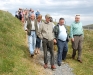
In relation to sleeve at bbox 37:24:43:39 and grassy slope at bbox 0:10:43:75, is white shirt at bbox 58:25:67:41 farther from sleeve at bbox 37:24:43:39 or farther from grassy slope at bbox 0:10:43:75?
grassy slope at bbox 0:10:43:75

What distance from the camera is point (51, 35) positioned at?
1204cm

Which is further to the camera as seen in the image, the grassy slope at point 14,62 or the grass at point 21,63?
the grass at point 21,63

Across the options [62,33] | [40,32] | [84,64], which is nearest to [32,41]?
[40,32]

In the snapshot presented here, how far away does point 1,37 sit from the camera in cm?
1524

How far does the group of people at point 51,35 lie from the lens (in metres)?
12.0

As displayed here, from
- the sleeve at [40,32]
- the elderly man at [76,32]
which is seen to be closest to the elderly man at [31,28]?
the sleeve at [40,32]

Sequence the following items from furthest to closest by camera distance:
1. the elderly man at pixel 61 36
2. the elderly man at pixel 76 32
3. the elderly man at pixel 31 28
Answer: the elderly man at pixel 76 32 → the elderly man at pixel 31 28 → the elderly man at pixel 61 36

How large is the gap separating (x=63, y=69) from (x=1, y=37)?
463 cm

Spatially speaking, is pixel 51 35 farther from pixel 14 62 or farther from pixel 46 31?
pixel 14 62

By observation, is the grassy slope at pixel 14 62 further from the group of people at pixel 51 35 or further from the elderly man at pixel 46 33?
the elderly man at pixel 46 33

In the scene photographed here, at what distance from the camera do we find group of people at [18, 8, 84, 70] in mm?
12023

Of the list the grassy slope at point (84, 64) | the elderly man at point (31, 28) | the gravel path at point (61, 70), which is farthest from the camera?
the grassy slope at point (84, 64)

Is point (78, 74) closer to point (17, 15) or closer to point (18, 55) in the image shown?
point (18, 55)

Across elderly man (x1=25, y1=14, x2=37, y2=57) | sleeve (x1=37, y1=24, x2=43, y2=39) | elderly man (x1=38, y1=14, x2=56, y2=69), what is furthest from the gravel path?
sleeve (x1=37, y1=24, x2=43, y2=39)
